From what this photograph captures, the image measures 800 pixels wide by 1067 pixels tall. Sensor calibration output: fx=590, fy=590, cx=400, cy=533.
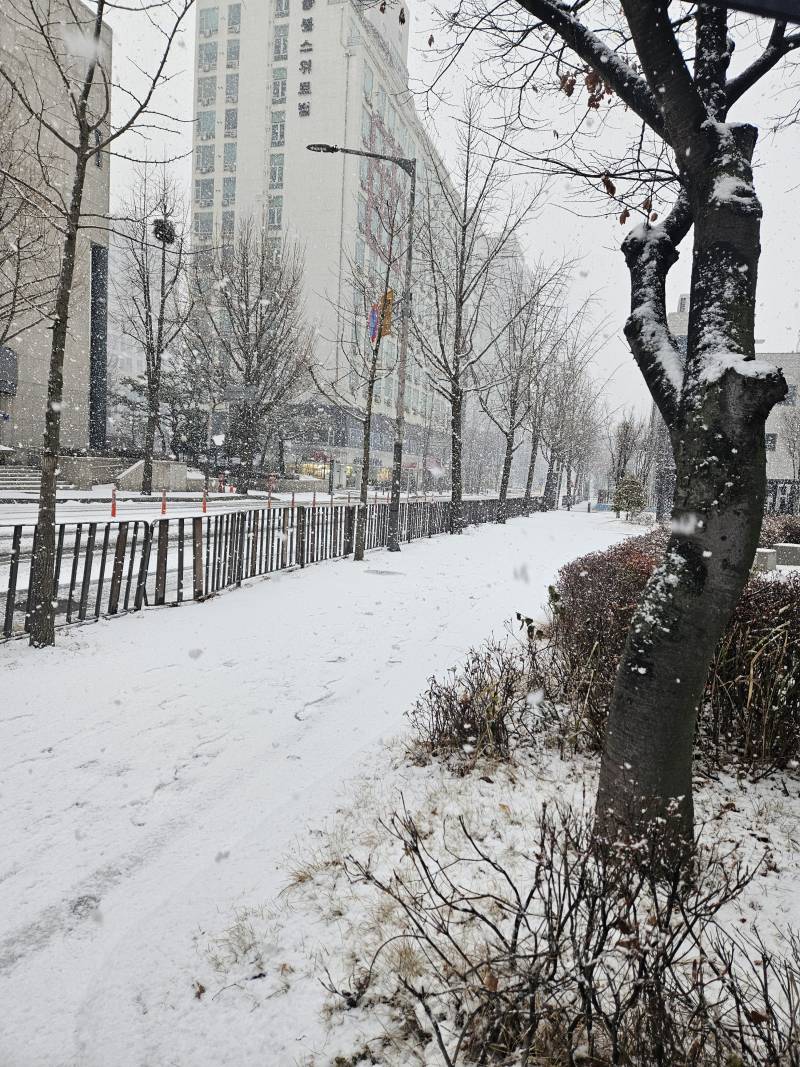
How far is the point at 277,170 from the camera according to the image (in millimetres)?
57219

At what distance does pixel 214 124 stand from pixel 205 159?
3.32 meters

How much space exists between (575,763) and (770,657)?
4.65 ft

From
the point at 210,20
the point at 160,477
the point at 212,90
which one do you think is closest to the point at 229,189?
the point at 212,90

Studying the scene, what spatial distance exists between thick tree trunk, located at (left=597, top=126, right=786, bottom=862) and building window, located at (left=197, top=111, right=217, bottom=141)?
70502 mm

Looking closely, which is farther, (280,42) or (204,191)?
(204,191)

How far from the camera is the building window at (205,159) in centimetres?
5835

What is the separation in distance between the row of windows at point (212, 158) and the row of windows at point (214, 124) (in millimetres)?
898

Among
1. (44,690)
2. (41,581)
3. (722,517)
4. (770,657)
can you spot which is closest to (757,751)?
(770,657)

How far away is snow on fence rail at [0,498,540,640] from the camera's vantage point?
6488mm

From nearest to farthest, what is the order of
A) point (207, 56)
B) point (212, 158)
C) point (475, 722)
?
point (475, 722)
point (212, 158)
point (207, 56)

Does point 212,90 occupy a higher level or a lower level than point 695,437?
higher

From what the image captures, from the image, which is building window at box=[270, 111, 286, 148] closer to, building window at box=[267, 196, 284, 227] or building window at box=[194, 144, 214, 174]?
building window at box=[267, 196, 284, 227]

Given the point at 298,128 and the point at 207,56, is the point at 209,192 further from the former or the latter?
the point at 207,56

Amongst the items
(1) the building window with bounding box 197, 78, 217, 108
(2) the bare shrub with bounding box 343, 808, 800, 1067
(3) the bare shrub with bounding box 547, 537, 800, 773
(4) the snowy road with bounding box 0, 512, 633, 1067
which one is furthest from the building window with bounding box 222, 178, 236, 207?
(2) the bare shrub with bounding box 343, 808, 800, 1067
